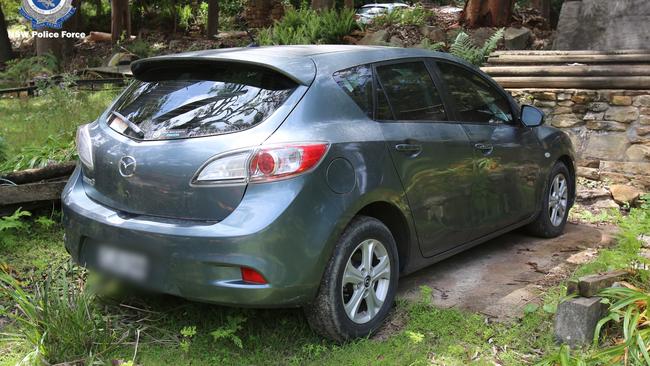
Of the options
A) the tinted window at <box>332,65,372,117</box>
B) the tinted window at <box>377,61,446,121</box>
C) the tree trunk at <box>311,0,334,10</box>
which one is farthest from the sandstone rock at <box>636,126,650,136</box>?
the tree trunk at <box>311,0,334,10</box>

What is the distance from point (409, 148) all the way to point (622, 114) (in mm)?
4821

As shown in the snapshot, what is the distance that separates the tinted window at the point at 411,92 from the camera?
13.9ft

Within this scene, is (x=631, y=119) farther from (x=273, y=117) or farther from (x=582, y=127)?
(x=273, y=117)

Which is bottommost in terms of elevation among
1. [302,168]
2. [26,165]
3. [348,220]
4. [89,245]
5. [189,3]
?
[189,3]

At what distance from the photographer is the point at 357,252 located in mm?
3809

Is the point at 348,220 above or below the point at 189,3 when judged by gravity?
above

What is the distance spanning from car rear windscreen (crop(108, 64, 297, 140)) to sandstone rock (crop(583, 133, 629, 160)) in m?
5.61

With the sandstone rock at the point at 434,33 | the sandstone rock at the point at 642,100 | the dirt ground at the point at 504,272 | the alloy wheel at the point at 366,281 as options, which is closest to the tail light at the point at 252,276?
the alloy wheel at the point at 366,281

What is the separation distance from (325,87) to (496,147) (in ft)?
5.84

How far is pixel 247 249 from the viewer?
3.23 meters

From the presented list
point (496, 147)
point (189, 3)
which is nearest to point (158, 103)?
point (496, 147)

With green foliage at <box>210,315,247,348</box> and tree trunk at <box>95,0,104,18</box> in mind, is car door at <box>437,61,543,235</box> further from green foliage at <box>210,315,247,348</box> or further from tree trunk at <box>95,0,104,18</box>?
tree trunk at <box>95,0,104,18</box>

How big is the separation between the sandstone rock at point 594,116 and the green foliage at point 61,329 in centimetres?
642

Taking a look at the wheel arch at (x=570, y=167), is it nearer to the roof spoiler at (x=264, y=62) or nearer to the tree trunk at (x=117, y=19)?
the roof spoiler at (x=264, y=62)
